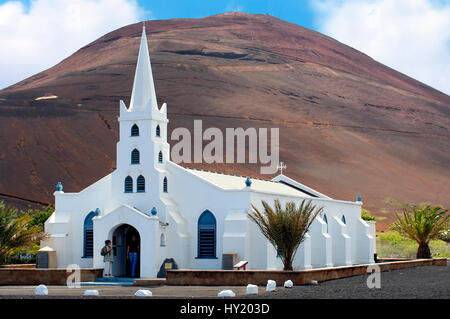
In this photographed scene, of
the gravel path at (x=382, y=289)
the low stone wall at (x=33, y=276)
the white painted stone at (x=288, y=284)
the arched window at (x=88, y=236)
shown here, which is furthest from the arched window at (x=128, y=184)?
the white painted stone at (x=288, y=284)

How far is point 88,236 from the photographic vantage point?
3441 centimetres

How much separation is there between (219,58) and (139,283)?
101 m

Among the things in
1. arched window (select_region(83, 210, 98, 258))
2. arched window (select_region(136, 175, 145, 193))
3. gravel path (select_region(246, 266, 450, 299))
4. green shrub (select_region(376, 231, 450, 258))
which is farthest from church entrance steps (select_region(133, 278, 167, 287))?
green shrub (select_region(376, 231, 450, 258))

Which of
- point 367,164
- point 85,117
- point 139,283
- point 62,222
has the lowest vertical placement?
point 139,283

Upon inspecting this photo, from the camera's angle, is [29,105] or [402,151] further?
[402,151]

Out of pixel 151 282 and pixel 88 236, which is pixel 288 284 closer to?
pixel 151 282

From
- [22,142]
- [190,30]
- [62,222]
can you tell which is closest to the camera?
[62,222]

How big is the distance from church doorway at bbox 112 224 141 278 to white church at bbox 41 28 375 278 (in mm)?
44

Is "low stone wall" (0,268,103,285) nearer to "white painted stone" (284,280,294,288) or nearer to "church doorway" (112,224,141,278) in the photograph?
"church doorway" (112,224,141,278)

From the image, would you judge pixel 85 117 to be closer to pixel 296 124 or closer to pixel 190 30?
pixel 296 124

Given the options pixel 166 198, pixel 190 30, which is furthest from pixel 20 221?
pixel 190 30

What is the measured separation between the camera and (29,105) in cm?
9612

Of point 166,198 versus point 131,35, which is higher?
point 131,35

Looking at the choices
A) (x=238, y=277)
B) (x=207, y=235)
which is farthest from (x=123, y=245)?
(x=238, y=277)
